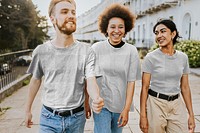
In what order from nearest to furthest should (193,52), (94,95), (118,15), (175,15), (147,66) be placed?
(94,95), (118,15), (147,66), (193,52), (175,15)

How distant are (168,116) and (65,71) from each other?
1178 mm

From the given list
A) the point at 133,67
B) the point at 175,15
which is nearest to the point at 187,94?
the point at 133,67

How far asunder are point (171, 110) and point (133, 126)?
6.28ft

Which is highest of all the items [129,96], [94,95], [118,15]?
[118,15]

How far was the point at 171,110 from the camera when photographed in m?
2.42

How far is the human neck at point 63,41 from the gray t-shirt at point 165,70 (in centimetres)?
91

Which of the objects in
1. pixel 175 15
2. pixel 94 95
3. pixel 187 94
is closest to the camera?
pixel 94 95

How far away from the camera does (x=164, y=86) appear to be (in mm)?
2432

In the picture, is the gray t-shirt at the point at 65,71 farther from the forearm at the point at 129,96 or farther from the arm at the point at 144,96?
the arm at the point at 144,96

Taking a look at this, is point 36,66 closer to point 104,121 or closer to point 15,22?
point 104,121

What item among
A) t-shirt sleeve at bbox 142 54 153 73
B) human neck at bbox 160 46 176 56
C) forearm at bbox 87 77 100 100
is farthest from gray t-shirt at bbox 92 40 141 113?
forearm at bbox 87 77 100 100

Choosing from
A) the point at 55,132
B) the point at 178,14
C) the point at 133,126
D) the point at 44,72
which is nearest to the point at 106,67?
the point at 44,72

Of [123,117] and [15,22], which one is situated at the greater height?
[15,22]

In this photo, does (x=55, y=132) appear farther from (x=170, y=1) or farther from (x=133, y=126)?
(x=170, y=1)
